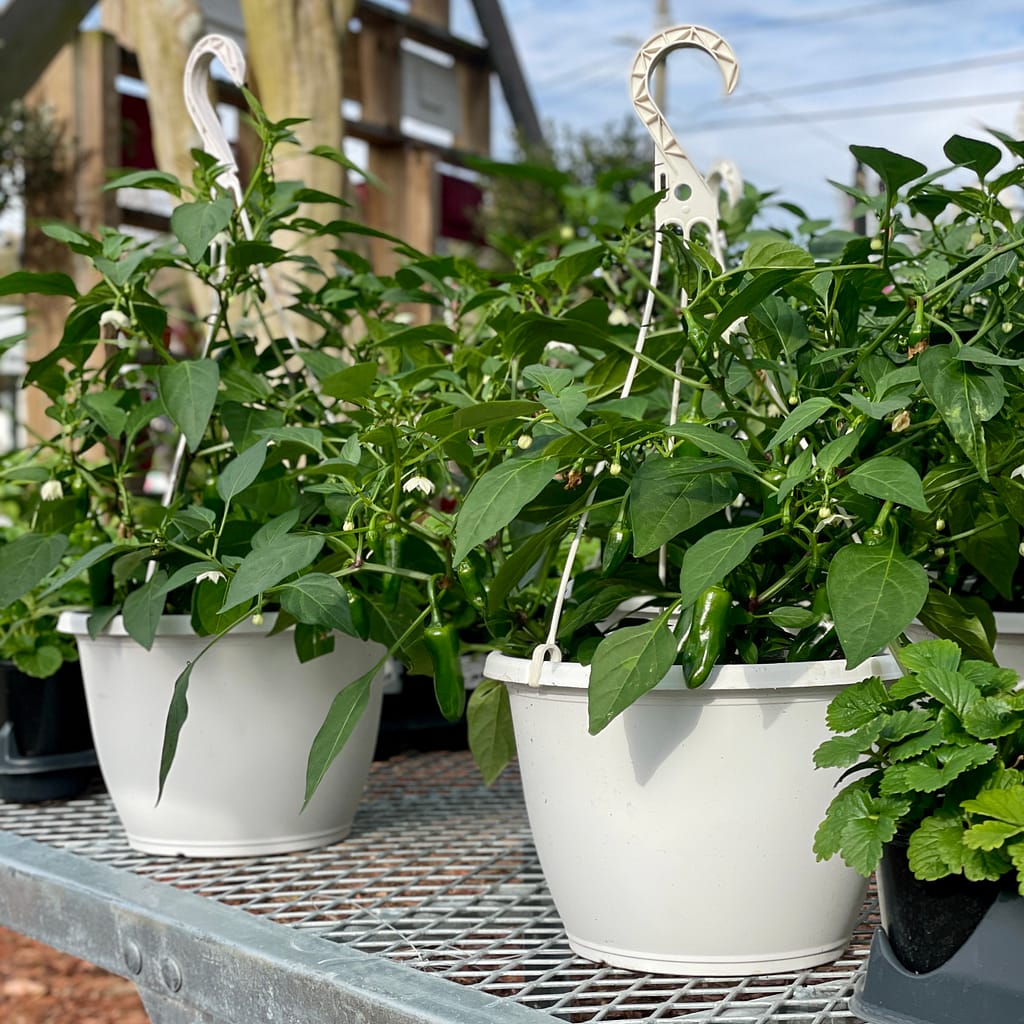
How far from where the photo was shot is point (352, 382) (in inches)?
34.2

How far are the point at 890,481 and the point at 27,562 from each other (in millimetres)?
710

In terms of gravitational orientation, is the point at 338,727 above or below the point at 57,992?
above

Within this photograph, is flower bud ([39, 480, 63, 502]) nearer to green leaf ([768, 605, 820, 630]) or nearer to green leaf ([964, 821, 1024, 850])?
green leaf ([768, 605, 820, 630])

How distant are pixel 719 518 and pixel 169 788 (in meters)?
0.52

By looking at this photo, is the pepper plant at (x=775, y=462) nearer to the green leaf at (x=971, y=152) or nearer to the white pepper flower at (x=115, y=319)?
the green leaf at (x=971, y=152)

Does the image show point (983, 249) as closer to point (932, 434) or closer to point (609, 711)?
point (932, 434)

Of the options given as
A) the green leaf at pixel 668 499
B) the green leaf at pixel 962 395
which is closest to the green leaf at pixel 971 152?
the green leaf at pixel 962 395

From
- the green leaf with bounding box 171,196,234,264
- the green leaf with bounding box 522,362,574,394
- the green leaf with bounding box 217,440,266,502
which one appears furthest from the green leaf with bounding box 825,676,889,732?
the green leaf with bounding box 171,196,234,264

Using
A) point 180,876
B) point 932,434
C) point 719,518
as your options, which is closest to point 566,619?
point 719,518

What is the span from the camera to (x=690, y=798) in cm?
77

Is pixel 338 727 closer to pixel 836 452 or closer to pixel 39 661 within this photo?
pixel 836 452

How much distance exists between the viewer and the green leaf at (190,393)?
988 mm

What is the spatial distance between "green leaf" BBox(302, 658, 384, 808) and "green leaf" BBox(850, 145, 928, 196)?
0.41 metres

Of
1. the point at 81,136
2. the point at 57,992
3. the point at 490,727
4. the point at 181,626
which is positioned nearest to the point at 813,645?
the point at 490,727
